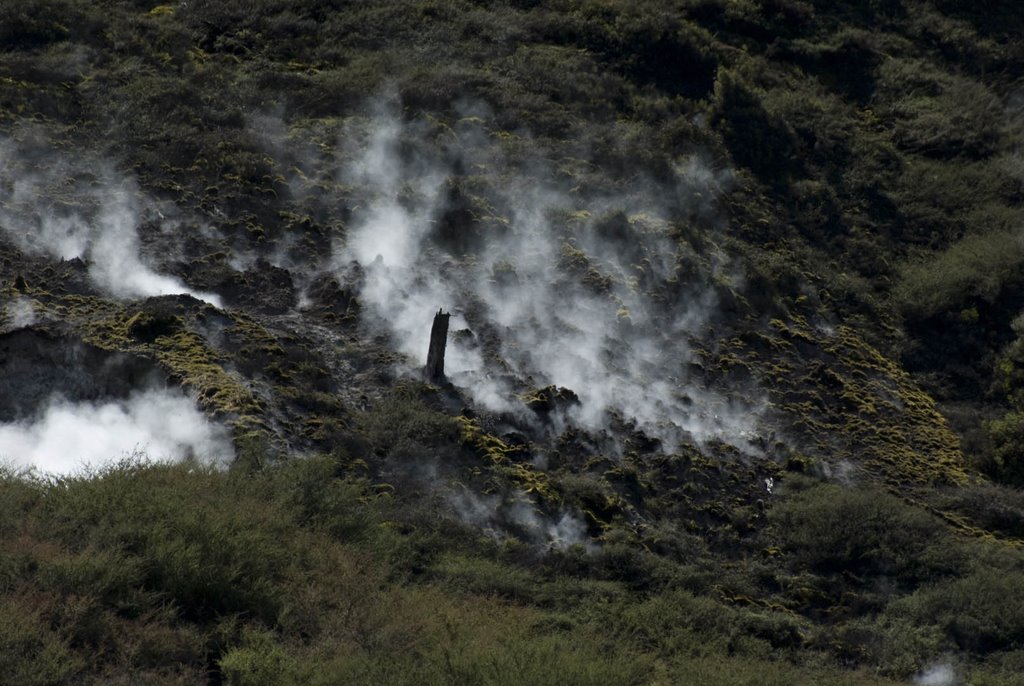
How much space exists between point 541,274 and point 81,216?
7.02 m

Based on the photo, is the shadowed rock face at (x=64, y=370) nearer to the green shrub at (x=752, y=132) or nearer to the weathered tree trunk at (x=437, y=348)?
the weathered tree trunk at (x=437, y=348)

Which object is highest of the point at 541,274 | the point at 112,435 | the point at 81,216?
the point at 81,216

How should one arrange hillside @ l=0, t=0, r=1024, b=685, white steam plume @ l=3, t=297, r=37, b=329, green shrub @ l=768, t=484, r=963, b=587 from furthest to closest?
white steam plume @ l=3, t=297, r=37, b=329
green shrub @ l=768, t=484, r=963, b=587
hillside @ l=0, t=0, r=1024, b=685

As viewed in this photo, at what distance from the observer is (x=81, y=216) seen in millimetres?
19000

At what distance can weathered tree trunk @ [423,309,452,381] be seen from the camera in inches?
666

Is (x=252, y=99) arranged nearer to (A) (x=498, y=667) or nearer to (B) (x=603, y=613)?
(B) (x=603, y=613)

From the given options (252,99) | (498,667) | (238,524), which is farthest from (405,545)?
(252,99)

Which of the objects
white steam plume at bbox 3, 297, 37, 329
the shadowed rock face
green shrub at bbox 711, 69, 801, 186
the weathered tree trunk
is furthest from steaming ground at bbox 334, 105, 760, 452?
white steam plume at bbox 3, 297, 37, 329

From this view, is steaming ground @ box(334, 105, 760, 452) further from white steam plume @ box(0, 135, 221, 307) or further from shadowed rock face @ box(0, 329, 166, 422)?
shadowed rock face @ box(0, 329, 166, 422)

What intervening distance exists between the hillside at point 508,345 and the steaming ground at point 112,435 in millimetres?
59

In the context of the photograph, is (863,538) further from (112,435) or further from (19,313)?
(19,313)

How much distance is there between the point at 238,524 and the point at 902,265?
14.3 meters

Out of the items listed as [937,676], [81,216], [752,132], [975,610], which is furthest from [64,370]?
[752,132]

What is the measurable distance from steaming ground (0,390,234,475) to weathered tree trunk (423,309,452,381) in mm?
3138
